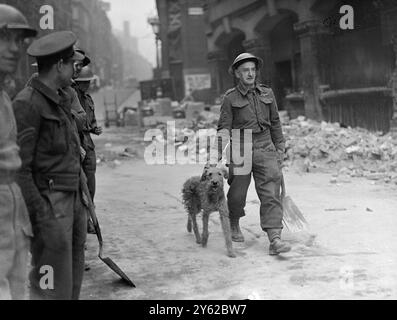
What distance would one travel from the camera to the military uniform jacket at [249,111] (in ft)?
17.6

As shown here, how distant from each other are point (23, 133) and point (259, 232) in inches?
147

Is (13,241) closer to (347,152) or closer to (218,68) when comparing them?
(347,152)

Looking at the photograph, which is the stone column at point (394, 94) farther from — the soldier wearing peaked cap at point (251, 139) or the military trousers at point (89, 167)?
the military trousers at point (89, 167)

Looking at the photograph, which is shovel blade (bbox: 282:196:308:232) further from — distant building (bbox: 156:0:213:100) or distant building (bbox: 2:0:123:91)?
distant building (bbox: 2:0:123:91)

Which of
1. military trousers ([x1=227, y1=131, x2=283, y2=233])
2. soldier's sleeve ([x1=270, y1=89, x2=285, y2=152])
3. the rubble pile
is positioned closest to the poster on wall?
the rubble pile

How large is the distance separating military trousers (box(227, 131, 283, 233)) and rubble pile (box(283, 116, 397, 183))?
4.23 m

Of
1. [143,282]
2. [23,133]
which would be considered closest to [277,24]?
[143,282]

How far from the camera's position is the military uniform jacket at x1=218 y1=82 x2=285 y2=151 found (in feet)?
17.6

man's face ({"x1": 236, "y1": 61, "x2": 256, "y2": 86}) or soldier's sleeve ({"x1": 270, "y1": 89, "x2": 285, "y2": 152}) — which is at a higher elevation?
man's face ({"x1": 236, "y1": 61, "x2": 256, "y2": 86})

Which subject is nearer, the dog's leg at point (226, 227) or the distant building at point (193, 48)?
the dog's leg at point (226, 227)

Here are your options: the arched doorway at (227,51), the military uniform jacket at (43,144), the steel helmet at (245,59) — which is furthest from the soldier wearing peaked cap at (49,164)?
the arched doorway at (227,51)

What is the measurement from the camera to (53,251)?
9.66 feet

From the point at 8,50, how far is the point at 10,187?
0.73 m

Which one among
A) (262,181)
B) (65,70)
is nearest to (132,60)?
(262,181)
